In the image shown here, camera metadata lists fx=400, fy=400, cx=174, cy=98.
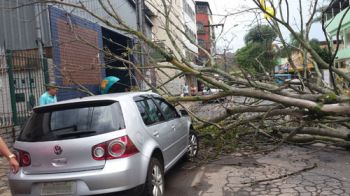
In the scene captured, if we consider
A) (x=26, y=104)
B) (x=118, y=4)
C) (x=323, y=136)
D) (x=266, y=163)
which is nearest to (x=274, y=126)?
(x=323, y=136)

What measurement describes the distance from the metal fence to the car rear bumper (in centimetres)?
491

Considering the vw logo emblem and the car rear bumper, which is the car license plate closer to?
the car rear bumper

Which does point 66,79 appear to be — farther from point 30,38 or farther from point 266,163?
point 266,163

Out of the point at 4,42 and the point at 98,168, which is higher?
the point at 4,42

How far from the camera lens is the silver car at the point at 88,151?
4.49 metres

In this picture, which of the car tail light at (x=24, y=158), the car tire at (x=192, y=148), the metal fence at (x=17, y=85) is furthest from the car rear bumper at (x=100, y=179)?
the metal fence at (x=17, y=85)

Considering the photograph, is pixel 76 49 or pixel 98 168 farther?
pixel 76 49

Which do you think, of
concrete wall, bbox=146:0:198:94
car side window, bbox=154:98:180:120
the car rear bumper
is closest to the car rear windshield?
the car rear bumper

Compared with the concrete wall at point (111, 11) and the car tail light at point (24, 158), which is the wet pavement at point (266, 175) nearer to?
the car tail light at point (24, 158)

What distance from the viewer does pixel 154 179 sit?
511 cm

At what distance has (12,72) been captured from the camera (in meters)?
9.23

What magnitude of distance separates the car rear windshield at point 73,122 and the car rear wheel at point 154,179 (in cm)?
71

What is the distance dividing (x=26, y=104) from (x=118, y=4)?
37.2 ft

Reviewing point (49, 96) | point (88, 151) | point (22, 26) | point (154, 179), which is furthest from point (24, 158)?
point (22, 26)
